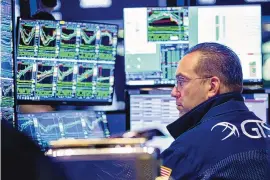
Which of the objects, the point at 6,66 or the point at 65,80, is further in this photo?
the point at 65,80

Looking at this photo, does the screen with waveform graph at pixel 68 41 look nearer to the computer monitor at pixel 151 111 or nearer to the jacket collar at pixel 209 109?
the computer monitor at pixel 151 111

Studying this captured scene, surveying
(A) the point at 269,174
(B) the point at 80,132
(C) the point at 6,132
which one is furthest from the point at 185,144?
(B) the point at 80,132

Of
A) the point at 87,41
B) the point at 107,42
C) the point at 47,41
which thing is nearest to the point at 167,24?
the point at 107,42

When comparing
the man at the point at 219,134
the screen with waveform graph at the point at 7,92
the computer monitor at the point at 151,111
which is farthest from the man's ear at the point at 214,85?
the computer monitor at the point at 151,111

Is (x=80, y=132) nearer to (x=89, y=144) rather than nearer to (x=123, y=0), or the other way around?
(x=123, y=0)

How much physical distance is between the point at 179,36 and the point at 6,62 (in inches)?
43.6

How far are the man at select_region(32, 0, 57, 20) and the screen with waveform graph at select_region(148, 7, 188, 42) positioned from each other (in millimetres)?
624

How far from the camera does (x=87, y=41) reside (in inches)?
130

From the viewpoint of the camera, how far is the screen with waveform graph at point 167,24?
3.36m

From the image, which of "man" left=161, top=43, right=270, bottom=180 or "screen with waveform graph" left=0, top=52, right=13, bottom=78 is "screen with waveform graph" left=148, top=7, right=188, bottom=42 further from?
"man" left=161, top=43, right=270, bottom=180

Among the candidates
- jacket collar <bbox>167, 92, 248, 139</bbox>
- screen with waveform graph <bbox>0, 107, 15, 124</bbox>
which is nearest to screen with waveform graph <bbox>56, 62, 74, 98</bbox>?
screen with waveform graph <bbox>0, 107, 15, 124</bbox>

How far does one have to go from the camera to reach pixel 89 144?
0.88 m

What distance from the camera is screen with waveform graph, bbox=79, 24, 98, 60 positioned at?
10.9ft

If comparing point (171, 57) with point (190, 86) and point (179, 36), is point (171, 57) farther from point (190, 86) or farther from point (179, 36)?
point (190, 86)
